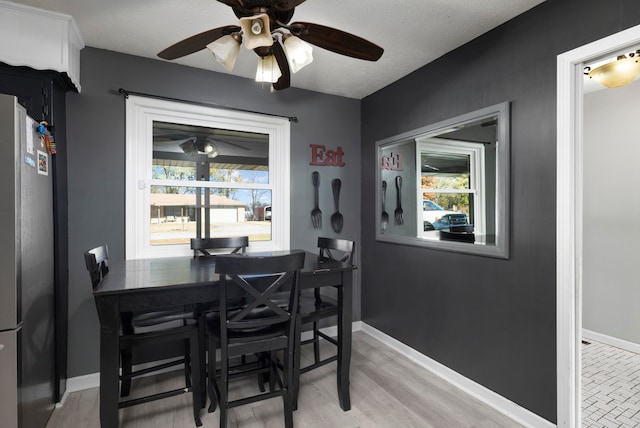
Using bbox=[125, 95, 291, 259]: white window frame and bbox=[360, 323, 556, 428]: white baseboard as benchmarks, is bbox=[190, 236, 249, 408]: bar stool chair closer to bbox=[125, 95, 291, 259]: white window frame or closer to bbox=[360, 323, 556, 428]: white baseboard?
bbox=[125, 95, 291, 259]: white window frame

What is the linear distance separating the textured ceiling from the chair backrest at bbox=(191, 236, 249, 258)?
56.8 inches

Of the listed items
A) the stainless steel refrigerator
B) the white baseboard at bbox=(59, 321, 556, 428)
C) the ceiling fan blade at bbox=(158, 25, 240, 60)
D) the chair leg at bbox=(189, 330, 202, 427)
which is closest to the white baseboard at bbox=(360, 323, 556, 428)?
the white baseboard at bbox=(59, 321, 556, 428)

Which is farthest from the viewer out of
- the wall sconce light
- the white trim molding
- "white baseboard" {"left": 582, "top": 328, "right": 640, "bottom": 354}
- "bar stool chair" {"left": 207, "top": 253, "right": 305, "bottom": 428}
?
"white baseboard" {"left": 582, "top": 328, "right": 640, "bottom": 354}

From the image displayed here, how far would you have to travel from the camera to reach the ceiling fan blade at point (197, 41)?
1524 millimetres

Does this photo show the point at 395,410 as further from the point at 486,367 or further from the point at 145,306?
the point at 145,306

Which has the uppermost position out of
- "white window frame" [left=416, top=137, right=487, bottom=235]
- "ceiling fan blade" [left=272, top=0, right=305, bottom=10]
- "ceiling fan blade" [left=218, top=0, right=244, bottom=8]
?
"ceiling fan blade" [left=218, top=0, right=244, bottom=8]

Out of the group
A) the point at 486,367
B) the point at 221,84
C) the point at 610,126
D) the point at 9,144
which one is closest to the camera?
the point at 9,144

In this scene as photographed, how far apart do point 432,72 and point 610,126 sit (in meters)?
1.96

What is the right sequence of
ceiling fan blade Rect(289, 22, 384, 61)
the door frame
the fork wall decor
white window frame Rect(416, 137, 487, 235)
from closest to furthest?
ceiling fan blade Rect(289, 22, 384, 61) → the door frame → white window frame Rect(416, 137, 487, 235) → the fork wall decor

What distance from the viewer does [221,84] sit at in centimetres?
277

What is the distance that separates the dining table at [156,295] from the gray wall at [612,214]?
9.03 feet

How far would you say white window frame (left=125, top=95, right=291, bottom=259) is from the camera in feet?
8.10

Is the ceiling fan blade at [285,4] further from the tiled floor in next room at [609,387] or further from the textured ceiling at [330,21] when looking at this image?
the tiled floor in next room at [609,387]

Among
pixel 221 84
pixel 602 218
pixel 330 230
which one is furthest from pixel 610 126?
pixel 221 84
